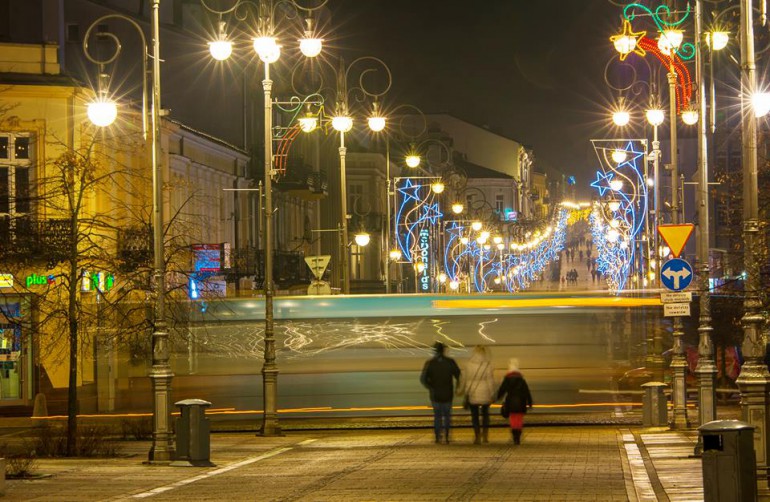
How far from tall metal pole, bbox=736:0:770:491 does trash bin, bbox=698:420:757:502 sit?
2.21 meters

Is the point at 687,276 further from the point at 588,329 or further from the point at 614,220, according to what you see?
the point at 614,220

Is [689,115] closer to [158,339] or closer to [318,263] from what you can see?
[318,263]

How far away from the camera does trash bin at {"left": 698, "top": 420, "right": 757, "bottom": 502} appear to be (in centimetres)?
1267

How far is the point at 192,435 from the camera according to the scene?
848 inches

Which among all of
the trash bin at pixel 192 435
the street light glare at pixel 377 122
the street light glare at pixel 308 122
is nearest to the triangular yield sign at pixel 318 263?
the street light glare at pixel 308 122

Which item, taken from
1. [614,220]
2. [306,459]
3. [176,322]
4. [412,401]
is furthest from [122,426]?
[614,220]

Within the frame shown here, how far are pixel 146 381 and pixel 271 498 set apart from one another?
15.9 metres

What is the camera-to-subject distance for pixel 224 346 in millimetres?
30953

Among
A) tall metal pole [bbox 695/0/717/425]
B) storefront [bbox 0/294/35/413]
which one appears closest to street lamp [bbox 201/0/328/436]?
tall metal pole [bbox 695/0/717/425]

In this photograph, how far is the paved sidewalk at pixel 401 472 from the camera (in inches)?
659

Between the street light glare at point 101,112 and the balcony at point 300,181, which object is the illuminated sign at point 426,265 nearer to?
the balcony at point 300,181

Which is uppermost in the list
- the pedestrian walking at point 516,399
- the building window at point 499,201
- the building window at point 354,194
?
the building window at point 499,201

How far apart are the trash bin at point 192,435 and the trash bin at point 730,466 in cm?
1031

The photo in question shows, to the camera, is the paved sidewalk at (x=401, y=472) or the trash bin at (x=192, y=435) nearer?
the paved sidewalk at (x=401, y=472)
